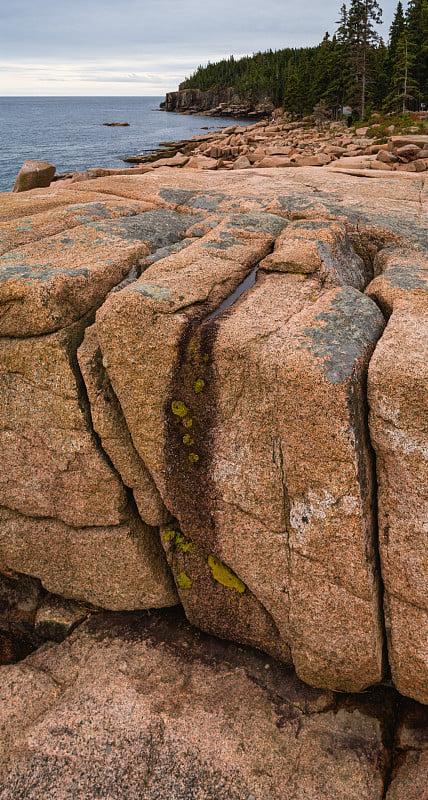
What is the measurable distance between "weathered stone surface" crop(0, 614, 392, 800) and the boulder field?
2 centimetres

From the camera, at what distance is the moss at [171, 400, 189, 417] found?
632 centimetres

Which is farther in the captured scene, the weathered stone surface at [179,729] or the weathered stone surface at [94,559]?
the weathered stone surface at [94,559]

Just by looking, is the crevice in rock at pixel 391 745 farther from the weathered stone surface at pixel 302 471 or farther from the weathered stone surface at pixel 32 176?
the weathered stone surface at pixel 32 176

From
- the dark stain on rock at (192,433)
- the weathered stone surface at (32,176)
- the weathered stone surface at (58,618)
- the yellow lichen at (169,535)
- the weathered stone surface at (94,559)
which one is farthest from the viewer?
the weathered stone surface at (32,176)

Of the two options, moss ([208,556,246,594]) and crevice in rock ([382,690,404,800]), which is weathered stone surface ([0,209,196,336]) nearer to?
moss ([208,556,246,594])

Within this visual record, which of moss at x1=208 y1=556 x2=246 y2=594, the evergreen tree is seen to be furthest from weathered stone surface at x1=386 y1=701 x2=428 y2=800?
the evergreen tree

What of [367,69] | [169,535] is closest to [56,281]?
[169,535]

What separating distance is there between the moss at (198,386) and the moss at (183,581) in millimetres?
2861

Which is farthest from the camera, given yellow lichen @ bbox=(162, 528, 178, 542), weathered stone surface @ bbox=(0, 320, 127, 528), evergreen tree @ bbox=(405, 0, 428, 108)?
evergreen tree @ bbox=(405, 0, 428, 108)

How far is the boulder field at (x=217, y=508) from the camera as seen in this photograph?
5.52m

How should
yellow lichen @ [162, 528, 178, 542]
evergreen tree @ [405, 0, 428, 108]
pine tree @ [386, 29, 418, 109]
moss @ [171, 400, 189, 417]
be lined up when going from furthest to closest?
evergreen tree @ [405, 0, 428, 108] < pine tree @ [386, 29, 418, 109] < yellow lichen @ [162, 528, 178, 542] < moss @ [171, 400, 189, 417]

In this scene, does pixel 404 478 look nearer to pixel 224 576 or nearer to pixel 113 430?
pixel 224 576

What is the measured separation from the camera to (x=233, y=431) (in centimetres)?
610

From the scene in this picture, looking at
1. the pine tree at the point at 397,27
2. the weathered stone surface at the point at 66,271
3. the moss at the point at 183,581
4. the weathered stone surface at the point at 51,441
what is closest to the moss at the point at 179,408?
the weathered stone surface at the point at 51,441
